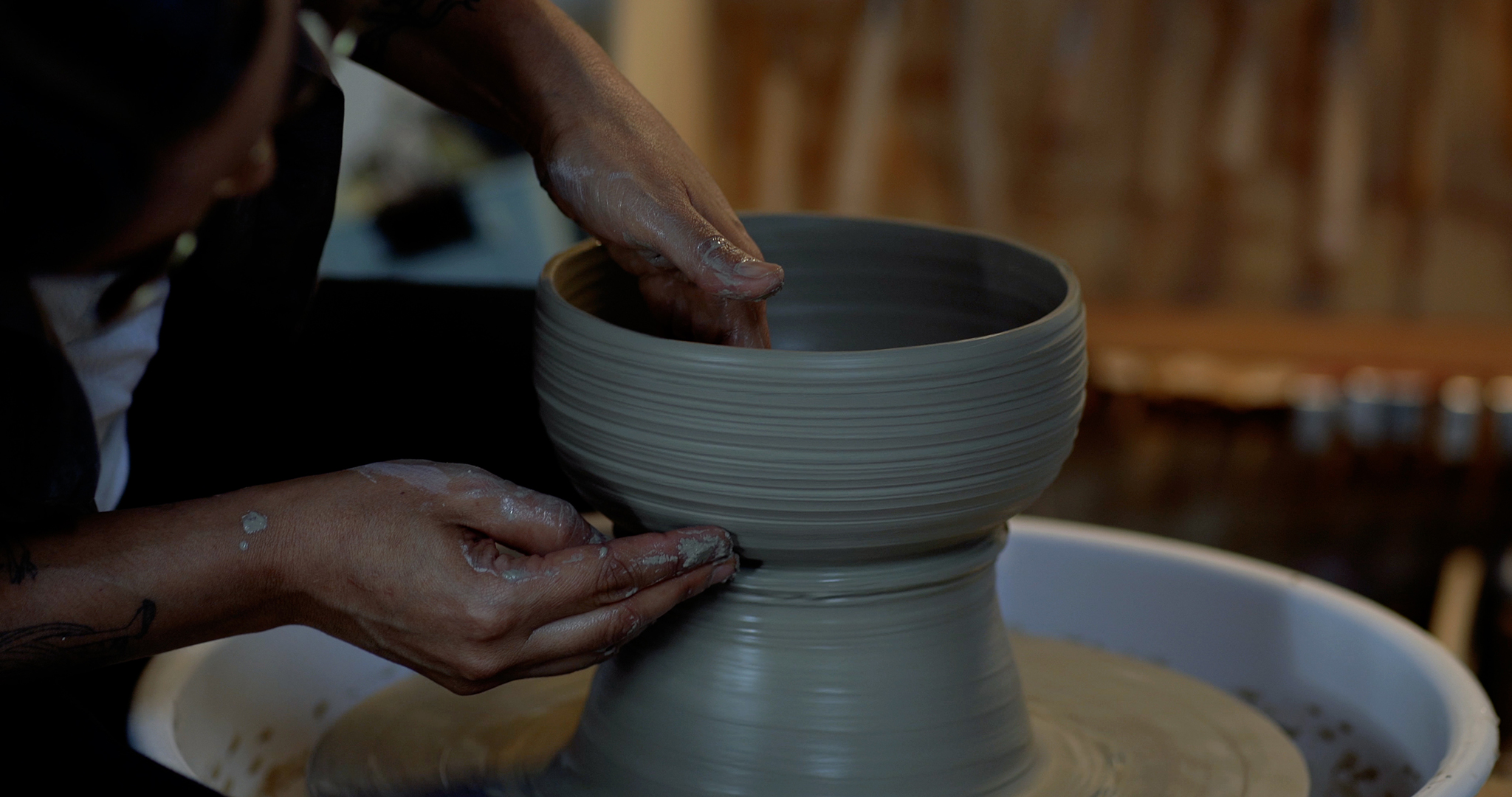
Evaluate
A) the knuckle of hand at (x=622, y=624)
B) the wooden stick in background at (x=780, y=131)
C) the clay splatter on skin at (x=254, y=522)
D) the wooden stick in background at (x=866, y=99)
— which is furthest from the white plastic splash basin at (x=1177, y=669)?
the wooden stick in background at (x=780, y=131)

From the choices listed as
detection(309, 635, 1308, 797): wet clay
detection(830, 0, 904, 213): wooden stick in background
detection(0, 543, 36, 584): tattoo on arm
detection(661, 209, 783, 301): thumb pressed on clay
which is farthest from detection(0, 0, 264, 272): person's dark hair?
detection(830, 0, 904, 213): wooden stick in background

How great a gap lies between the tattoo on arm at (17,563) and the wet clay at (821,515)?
0.31m

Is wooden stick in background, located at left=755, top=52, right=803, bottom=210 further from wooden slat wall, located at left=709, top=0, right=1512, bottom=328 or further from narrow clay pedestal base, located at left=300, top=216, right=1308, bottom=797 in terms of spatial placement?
narrow clay pedestal base, located at left=300, top=216, right=1308, bottom=797

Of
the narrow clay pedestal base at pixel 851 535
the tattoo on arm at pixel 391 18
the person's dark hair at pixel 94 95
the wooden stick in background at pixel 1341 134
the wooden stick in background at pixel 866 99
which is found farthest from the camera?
the wooden stick in background at pixel 866 99

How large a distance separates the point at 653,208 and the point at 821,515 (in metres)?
0.24

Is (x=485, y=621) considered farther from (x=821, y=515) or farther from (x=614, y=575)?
(x=821, y=515)

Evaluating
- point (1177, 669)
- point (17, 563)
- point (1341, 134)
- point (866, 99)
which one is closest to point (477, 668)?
point (17, 563)

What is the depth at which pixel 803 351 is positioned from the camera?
89cm

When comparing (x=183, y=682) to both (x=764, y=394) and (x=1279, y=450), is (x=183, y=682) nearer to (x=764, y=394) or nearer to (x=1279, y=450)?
(x=764, y=394)

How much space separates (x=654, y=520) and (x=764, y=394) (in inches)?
5.3

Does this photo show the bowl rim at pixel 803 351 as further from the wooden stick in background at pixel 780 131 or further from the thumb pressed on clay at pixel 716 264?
the wooden stick in background at pixel 780 131

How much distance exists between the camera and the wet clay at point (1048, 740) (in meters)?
0.92

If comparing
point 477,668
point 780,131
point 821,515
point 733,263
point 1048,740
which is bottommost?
point 780,131

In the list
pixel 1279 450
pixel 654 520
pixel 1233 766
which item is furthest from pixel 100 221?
pixel 1279 450
